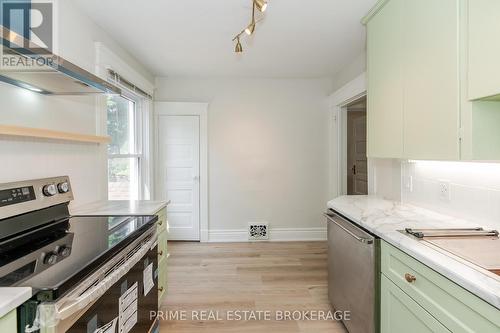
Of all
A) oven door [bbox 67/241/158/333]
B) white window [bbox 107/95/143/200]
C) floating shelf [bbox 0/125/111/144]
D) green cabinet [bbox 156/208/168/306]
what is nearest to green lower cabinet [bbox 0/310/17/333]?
oven door [bbox 67/241/158/333]

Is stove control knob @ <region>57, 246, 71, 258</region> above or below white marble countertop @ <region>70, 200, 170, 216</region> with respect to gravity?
below

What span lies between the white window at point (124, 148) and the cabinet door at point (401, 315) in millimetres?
2586

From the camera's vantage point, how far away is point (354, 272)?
178cm

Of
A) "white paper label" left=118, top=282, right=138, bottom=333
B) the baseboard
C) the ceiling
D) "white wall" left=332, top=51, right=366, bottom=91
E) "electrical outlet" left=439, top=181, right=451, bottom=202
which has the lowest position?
the baseboard

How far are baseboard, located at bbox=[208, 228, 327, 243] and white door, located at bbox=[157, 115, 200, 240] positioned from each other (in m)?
0.29

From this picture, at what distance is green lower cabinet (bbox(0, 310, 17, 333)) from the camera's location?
2.53 ft

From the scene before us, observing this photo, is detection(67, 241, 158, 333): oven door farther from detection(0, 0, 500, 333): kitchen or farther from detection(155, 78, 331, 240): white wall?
detection(155, 78, 331, 240): white wall

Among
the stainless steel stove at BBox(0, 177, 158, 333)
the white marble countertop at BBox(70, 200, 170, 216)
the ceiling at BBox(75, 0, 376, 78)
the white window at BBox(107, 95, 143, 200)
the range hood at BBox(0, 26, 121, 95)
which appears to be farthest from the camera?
the white window at BBox(107, 95, 143, 200)

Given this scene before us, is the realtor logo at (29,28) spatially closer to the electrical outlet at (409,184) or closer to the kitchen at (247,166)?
the kitchen at (247,166)

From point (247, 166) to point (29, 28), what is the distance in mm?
2830

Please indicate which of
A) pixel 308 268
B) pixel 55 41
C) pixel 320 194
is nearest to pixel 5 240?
pixel 55 41

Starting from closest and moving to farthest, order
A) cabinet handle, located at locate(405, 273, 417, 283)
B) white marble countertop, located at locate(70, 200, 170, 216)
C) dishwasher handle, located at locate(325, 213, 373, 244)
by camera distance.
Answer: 1. cabinet handle, located at locate(405, 273, 417, 283)
2. dishwasher handle, located at locate(325, 213, 373, 244)
3. white marble countertop, located at locate(70, 200, 170, 216)

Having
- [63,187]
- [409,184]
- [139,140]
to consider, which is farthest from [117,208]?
[409,184]

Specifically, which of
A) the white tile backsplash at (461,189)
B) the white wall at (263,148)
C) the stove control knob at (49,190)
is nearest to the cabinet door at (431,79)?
the white tile backsplash at (461,189)
